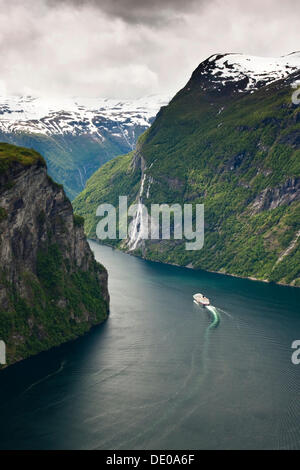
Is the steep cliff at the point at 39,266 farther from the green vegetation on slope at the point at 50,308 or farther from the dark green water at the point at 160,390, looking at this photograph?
the dark green water at the point at 160,390

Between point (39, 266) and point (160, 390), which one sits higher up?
point (39, 266)

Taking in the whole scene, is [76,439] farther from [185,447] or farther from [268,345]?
[268,345]

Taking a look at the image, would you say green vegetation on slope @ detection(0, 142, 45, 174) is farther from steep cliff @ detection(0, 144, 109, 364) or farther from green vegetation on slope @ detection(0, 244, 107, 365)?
green vegetation on slope @ detection(0, 244, 107, 365)

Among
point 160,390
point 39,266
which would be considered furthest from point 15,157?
point 160,390

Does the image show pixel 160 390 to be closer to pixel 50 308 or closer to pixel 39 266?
pixel 50 308

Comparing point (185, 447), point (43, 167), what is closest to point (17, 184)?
point (43, 167)
